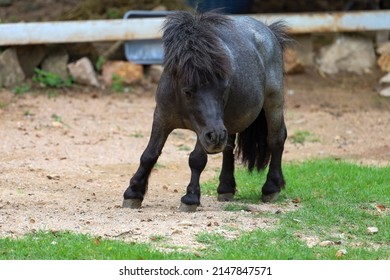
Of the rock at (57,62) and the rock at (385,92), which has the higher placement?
the rock at (57,62)

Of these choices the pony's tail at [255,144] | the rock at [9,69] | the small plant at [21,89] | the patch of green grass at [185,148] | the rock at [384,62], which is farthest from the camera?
the rock at [384,62]

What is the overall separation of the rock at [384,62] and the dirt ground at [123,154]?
8.3 inches

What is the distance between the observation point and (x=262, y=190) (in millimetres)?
8438

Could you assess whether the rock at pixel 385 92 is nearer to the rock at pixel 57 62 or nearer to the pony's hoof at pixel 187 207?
the rock at pixel 57 62

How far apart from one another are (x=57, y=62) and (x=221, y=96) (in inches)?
269

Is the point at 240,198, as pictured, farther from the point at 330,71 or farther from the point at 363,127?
the point at 330,71

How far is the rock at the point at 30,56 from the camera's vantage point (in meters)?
13.4

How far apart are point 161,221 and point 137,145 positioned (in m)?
4.21

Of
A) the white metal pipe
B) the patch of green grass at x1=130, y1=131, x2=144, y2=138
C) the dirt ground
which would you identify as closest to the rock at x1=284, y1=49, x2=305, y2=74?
the dirt ground

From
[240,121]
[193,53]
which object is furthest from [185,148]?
[193,53]

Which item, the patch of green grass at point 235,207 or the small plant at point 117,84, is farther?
the small plant at point 117,84

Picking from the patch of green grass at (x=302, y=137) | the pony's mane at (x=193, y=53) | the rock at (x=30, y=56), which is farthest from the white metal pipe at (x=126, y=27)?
the pony's mane at (x=193, y=53)
